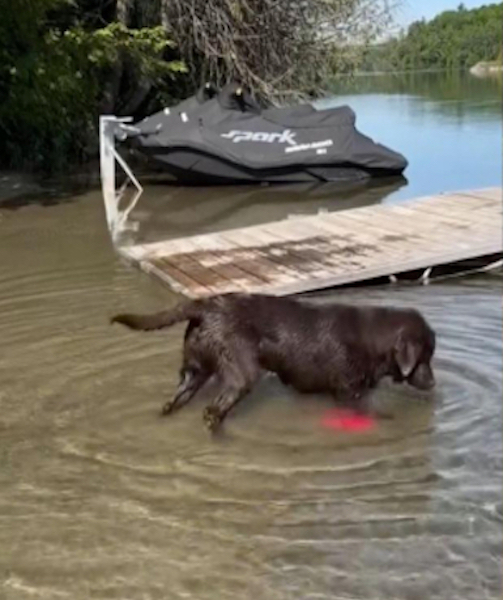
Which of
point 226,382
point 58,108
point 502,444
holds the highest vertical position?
point 58,108

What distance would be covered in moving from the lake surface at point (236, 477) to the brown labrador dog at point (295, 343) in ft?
0.85

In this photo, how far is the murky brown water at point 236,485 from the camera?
366 cm

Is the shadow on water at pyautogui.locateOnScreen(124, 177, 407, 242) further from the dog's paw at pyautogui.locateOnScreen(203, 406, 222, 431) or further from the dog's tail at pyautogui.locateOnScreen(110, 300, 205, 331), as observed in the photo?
the dog's paw at pyautogui.locateOnScreen(203, 406, 222, 431)

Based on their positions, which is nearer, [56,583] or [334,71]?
[56,583]

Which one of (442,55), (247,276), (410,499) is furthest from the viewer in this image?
(442,55)

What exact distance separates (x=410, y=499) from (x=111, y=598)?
147 centimetres

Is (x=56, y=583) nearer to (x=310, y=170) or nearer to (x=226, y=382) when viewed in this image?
(x=226, y=382)

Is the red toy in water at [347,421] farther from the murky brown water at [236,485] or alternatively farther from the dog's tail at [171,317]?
the dog's tail at [171,317]

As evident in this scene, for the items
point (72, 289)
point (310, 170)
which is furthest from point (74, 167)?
point (72, 289)

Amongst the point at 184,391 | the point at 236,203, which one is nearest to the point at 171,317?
the point at 184,391

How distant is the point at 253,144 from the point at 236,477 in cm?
1040

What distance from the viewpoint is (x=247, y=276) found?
8062 mm

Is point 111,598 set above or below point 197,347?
below

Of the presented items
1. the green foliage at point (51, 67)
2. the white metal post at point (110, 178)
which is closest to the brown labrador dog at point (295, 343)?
the white metal post at point (110, 178)
